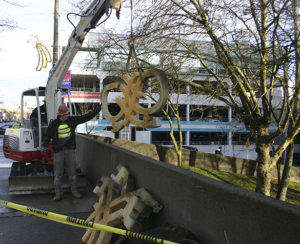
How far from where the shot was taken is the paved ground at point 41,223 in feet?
14.1

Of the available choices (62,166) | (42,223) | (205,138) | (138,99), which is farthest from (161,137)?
(138,99)

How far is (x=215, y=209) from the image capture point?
269 cm

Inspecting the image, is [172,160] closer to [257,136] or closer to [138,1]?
[257,136]

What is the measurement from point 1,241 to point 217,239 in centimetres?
335

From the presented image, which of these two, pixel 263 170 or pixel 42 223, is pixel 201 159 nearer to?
pixel 263 170

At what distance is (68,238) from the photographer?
4.35 metres

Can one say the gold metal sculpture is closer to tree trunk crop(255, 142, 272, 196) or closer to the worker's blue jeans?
the worker's blue jeans

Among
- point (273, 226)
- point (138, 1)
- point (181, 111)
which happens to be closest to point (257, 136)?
point (138, 1)

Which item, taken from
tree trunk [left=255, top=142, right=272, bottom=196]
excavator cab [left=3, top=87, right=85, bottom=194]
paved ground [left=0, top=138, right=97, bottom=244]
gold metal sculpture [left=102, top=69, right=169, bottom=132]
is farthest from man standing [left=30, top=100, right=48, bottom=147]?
tree trunk [left=255, top=142, right=272, bottom=196]

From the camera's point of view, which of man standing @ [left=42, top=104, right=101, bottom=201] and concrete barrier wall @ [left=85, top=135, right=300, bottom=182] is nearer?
man standing @ [left=42, top=104, right=101, bottom=201]

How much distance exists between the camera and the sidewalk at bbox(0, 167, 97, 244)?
14.1 ft

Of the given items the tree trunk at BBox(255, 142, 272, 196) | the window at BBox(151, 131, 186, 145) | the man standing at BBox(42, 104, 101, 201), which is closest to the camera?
the man standing at BBox(42, 104, 101, 201)

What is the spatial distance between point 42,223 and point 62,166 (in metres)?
1.56

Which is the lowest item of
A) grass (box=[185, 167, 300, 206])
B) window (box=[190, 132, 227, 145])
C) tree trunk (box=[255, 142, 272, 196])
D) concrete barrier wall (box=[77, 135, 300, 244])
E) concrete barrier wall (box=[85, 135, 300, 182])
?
window (box=[190, 132, 227, 145])
